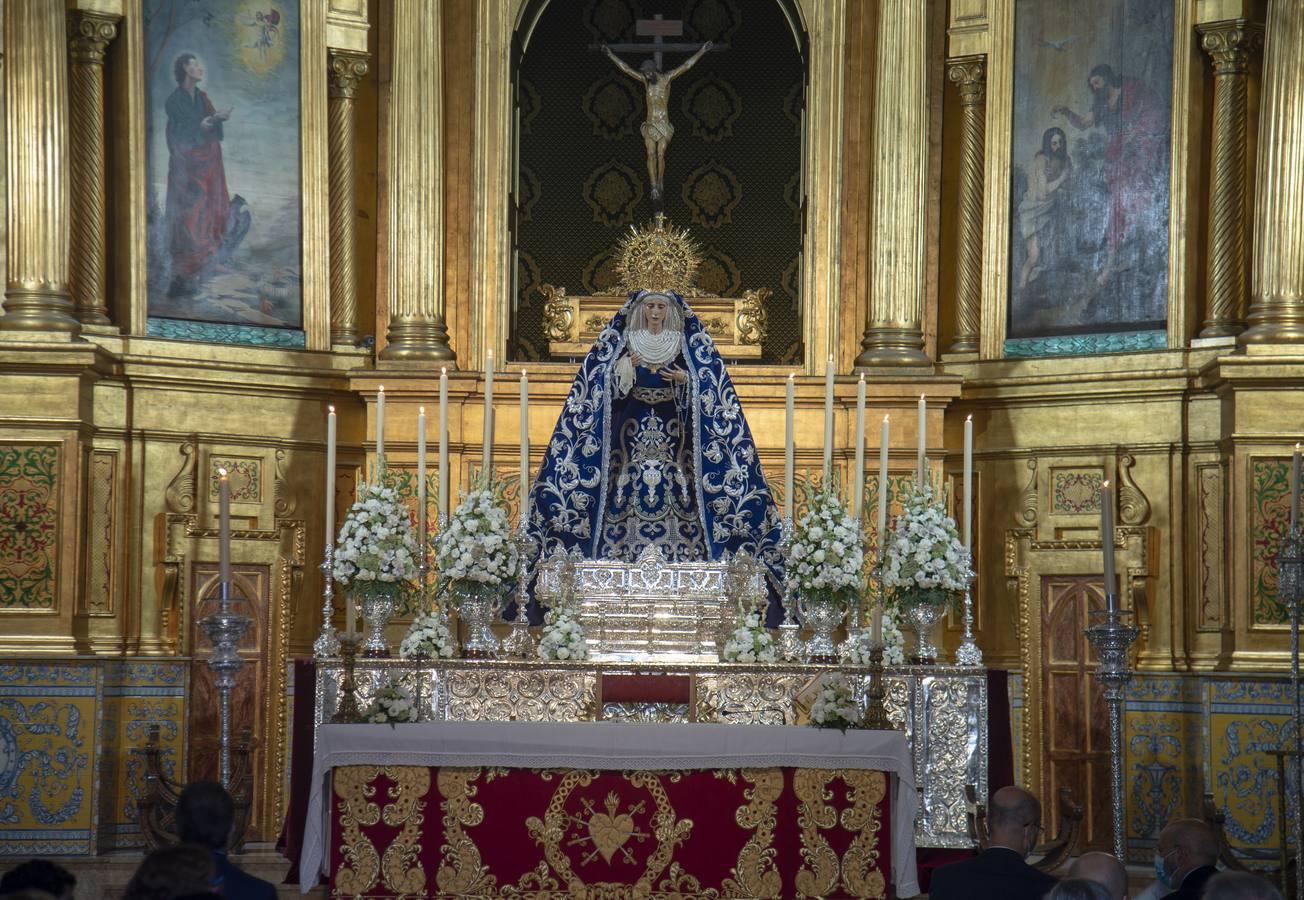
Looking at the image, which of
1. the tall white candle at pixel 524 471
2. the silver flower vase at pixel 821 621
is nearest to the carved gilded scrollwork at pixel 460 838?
the tall white candle at pixel 524 471

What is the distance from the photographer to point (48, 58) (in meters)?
12.6

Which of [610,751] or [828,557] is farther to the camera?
[828,557]

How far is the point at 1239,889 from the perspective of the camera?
5.06 m

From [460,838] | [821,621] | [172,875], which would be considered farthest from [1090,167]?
[172,875]

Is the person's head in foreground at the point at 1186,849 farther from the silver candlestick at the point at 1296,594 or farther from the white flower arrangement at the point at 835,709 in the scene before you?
the silver candlestick at the point at 1296,594

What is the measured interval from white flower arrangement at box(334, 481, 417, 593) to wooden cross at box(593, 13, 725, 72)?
14.5 ft

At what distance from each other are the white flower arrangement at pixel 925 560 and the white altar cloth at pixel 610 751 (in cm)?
150

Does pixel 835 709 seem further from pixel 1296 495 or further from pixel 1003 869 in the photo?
pixel 1003 869

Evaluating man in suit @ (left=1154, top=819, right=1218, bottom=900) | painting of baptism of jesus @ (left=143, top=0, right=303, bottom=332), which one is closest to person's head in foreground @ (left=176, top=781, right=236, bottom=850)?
man in suit @ (left=1154, top=819, right=1218, bottom=900)

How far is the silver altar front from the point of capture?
10.7 m

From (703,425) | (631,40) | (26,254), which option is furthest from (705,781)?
(631,40)

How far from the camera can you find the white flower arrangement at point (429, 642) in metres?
10.8

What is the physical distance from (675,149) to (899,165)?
1707 mm

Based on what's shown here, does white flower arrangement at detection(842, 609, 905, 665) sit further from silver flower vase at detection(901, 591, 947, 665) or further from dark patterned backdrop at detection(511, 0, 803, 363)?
dark patterned backdrop at detection(511, 0, 803, 363)
